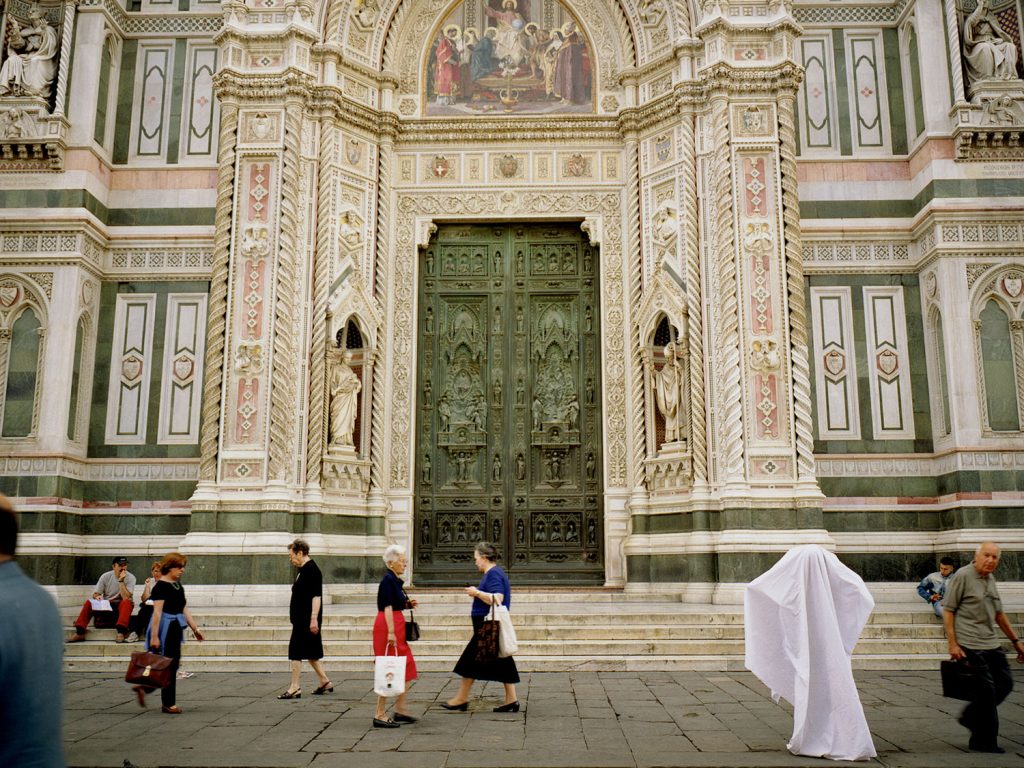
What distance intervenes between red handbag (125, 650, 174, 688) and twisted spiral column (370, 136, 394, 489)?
781 centimetres

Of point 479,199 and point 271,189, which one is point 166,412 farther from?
point 479,199

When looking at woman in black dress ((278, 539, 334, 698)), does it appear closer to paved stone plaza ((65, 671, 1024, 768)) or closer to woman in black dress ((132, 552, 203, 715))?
paved stone plaza ((65, 671, 1024, 768))

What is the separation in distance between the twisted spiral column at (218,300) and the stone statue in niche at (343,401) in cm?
172

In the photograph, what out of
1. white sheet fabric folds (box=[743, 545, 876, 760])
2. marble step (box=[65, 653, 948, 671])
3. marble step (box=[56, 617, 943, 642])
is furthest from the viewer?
marble step (box=[56, 617, 943, 642])

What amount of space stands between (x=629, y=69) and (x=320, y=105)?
5.32 meters

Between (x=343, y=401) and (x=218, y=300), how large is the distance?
97.4 inches

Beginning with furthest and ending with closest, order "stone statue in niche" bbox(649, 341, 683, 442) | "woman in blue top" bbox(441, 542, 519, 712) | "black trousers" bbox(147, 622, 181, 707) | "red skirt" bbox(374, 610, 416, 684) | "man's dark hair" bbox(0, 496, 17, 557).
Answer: "stone statue in niche" bbox(649, 341, 683, 442) < "black trousers" bbox(147, 622, 181, 707) < "woman in blue top" bbox(441, 542, 519, 712) < "red skirt" bbox(374, 610, 416, 684) < "man's dark hair" bbox(0, 496, 17, 557)

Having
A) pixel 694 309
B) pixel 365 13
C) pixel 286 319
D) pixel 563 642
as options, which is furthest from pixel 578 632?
pixel 365 13

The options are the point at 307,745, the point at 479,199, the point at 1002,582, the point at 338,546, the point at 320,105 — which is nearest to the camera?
the point at 307,745

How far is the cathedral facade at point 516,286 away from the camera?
1420cm

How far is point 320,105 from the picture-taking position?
50.5ft

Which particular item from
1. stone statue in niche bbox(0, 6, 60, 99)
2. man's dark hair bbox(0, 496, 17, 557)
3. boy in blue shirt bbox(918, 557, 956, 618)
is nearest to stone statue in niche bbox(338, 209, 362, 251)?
stone statue in niche bbox(0, 6, 60, 99)

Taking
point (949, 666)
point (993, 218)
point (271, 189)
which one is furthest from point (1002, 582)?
point (271, 189)

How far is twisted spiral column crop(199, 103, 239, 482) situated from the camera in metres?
14.3
